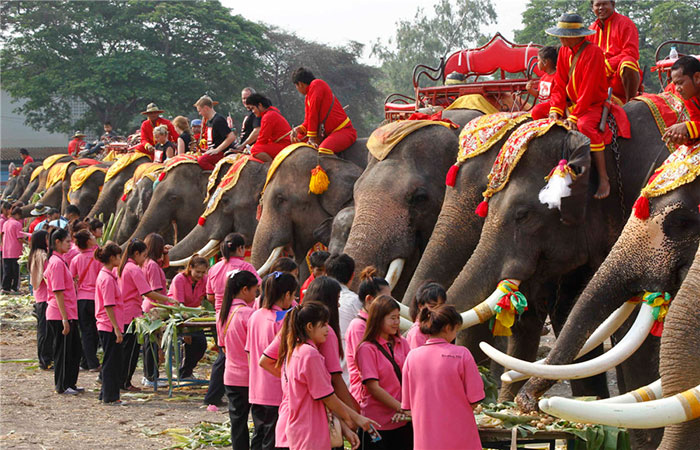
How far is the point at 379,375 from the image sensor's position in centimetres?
587

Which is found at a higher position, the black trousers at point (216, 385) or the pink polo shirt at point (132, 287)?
the pink polo shirt at point (132, 287)

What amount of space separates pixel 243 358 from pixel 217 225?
620cm

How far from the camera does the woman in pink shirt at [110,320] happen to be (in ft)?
33.7

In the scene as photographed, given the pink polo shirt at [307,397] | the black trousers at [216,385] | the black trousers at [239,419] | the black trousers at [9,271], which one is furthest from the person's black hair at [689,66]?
the black trousers at [9,271]

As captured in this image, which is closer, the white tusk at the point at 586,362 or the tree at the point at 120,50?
the white tusk at the point at 586,362

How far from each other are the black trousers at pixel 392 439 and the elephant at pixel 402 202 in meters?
2.93

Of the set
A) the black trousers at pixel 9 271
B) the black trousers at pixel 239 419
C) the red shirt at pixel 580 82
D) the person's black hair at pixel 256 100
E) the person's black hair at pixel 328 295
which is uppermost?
the red shirt at pixel 580 82

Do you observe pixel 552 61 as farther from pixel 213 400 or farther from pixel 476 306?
pixel 213 400

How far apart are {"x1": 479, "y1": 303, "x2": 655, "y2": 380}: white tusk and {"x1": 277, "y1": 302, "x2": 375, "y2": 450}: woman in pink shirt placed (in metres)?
0.81

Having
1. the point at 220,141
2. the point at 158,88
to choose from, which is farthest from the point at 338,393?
the point at 158,88

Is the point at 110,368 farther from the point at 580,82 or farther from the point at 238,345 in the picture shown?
the point at 580,82

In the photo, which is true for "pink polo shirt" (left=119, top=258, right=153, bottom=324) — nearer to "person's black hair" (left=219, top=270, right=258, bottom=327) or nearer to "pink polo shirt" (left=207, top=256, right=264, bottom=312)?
"pink polo shirt" (left=207, top=256, right=264, bottom=312)

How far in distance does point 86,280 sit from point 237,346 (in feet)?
14.9

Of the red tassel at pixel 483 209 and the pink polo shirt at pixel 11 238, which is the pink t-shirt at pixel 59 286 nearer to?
the red tassel at pixel 483 209
